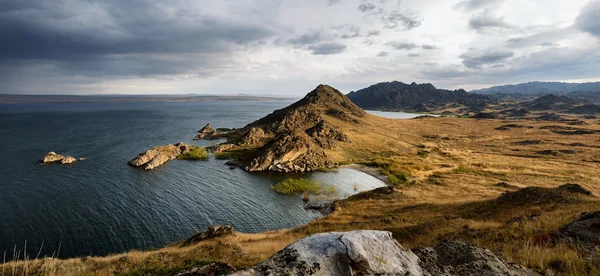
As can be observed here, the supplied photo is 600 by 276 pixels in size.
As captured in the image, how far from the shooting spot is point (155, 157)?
81.3 m

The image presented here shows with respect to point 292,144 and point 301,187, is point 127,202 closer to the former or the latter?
point 301,187

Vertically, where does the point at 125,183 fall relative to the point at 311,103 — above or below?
below

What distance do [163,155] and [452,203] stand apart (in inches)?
3014

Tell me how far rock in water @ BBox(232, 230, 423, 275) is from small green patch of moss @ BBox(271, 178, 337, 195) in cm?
5370

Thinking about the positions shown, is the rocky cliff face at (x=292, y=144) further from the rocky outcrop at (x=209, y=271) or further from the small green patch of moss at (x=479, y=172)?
the rocky outcrop at (x=209, y=271)

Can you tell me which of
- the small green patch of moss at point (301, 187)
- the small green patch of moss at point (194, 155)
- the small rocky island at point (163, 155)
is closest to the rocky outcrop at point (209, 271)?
the small green patch of moss at point (301, 187)

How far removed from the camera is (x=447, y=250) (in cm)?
1032

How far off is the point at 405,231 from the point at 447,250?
19.0m

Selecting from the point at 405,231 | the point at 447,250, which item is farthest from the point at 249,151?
the point at 447,250

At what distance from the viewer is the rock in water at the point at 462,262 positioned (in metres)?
8.80

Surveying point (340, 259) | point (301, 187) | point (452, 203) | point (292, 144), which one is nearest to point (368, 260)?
point (340, 259)

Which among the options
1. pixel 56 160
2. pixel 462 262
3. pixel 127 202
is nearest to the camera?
pixel 462 262

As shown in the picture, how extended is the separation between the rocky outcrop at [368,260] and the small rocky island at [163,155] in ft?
260

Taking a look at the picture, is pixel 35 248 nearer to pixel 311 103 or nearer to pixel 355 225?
pixel 355 225
